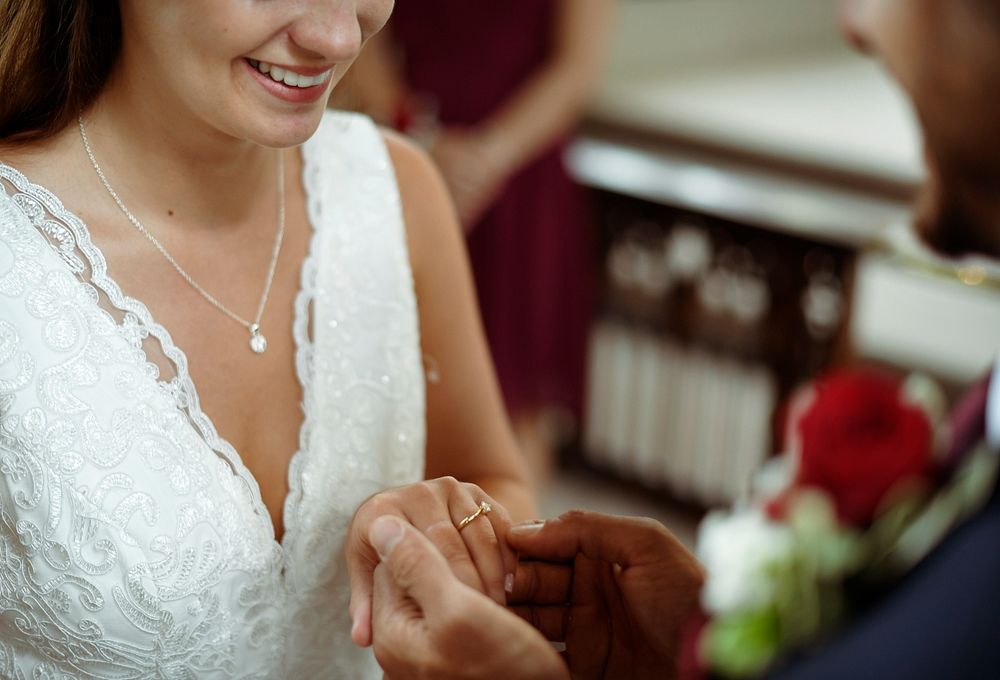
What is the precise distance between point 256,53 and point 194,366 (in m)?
0.39

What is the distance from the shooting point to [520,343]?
3367mm

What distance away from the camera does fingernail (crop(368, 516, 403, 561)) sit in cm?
117

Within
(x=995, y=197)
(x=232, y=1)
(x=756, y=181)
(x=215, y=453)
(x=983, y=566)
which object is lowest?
(x=756, y=181)

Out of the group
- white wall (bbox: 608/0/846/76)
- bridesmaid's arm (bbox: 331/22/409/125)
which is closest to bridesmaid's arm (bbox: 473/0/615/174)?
bridesmaid's arm (bbox: 331/22/409/125)

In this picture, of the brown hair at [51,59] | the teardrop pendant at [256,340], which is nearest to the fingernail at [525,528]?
the teardrop pendant at [256,340]

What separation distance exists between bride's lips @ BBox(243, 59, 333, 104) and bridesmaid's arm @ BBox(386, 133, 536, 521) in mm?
408

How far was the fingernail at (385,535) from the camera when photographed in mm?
1168

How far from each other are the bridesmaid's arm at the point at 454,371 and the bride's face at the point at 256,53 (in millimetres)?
395

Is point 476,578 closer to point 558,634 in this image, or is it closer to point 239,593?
point 558,634

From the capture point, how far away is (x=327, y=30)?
4.14ft

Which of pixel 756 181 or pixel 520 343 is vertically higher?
pixel 756 181

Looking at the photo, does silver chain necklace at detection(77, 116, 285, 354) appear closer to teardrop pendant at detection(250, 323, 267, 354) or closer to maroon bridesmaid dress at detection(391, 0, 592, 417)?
teardrop pendant at detection(250, 323, 267, 354)

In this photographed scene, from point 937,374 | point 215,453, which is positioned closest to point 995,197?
point 215,453

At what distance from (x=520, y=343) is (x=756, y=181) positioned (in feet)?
2.78
